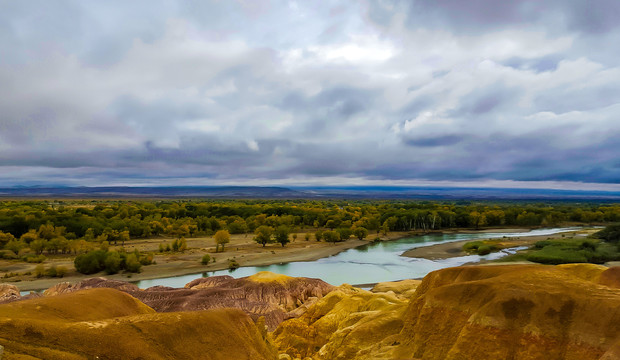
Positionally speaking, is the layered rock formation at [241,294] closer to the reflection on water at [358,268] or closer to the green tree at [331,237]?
the reflection on water at [358,268]

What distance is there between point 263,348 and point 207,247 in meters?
67.9

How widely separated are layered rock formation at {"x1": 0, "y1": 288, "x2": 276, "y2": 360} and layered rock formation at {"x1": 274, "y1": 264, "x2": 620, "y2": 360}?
18.0 feet

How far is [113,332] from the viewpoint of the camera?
33.7ft

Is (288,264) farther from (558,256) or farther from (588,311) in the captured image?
(588,311)

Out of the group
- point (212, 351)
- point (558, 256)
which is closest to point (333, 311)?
point (212, 351)

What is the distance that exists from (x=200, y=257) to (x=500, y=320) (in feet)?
206

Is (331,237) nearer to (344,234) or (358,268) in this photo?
(344,234)

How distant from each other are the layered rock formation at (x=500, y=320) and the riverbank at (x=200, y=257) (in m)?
44.6

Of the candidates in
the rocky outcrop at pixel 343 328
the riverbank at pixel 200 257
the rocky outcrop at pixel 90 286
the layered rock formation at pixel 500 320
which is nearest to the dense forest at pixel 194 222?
the riverbank at pixel 200 257

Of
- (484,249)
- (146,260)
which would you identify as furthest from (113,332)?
(484,249)

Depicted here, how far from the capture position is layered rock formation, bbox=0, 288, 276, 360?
904 centimetres

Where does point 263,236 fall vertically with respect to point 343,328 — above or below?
below

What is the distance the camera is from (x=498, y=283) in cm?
1253

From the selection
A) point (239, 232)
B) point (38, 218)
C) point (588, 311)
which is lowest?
Result: point (239, 232)
